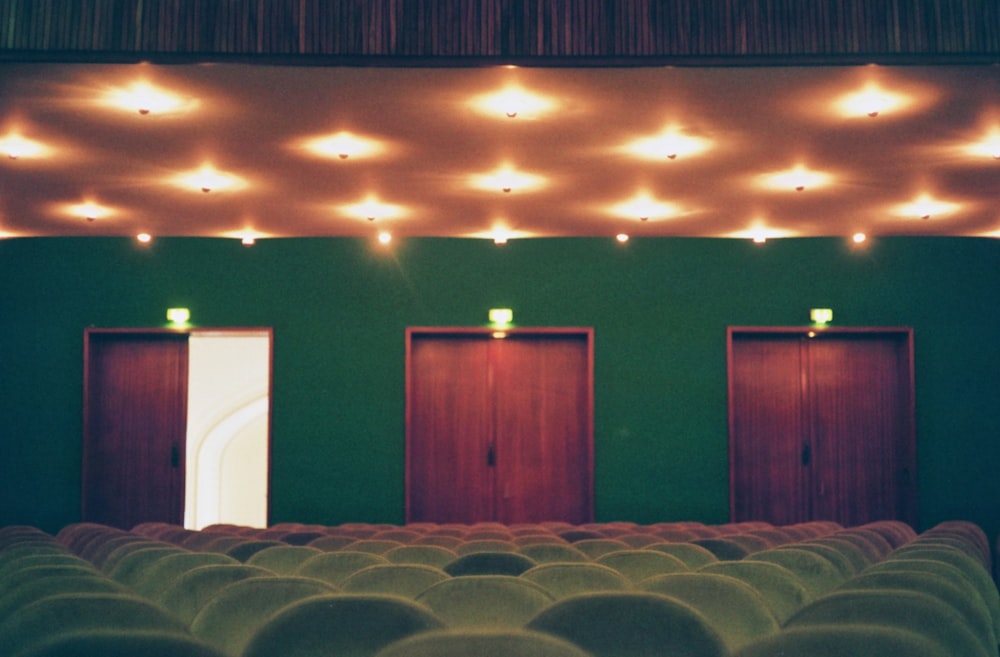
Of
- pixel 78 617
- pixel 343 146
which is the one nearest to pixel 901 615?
→ pixel 78 617

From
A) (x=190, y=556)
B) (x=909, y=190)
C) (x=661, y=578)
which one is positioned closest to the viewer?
(x=661, y=578)

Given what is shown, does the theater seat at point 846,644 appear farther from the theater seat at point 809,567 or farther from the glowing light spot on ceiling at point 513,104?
the glowing light spot on ceiling at point 513,104

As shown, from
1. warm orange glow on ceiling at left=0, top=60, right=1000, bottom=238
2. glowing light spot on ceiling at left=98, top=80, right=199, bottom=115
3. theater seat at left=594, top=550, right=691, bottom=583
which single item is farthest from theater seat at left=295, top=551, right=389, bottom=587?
glowing light spot on ceiling at left=98, top=80, right=199, bottom=115

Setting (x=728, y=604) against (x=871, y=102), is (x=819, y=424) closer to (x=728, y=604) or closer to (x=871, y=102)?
(x=871, y=102)

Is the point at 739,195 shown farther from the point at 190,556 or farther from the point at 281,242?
the point at 190,556

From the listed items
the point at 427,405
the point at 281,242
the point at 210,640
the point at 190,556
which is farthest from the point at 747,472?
the point at 210,640

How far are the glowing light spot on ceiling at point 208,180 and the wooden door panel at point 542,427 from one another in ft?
13.1

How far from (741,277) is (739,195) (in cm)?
256

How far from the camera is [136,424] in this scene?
13.2 m

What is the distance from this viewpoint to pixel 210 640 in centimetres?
278

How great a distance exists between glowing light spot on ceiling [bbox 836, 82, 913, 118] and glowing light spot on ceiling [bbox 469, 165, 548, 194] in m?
2.80

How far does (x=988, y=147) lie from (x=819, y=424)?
5020mm

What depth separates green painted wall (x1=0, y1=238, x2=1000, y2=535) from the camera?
42.3 feet

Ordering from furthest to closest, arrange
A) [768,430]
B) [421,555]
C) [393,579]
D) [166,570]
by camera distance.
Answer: [768,430]
[421,555]
[166,570]
[393,579]
